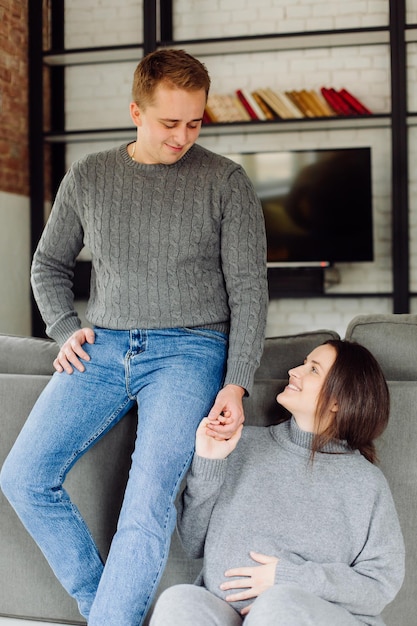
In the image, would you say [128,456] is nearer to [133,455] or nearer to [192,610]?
[133,455]

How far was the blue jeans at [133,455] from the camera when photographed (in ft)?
4.77

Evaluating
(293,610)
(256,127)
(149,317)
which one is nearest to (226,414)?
(149,317)

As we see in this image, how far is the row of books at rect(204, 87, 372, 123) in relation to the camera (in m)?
4.87

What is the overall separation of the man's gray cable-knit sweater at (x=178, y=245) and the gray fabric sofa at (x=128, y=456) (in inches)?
6.0

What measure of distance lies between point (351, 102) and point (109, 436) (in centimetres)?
366

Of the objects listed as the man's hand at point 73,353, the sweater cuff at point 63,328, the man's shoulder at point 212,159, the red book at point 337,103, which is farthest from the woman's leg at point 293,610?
the red book at point 337,103

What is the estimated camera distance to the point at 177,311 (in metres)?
1.73

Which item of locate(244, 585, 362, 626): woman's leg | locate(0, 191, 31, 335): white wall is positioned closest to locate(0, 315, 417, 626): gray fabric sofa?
locate(244, 585, 362, 626): woman's leg

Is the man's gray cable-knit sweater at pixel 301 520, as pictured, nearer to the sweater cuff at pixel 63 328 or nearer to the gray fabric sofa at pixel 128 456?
the gray fabric sofa at pixel 128 456

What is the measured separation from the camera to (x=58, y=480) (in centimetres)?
162

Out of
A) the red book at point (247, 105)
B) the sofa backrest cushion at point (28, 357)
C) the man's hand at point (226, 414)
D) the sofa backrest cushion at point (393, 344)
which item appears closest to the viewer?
the man's hand at point (226, 414)

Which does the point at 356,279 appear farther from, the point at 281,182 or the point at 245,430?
the point at 245,430

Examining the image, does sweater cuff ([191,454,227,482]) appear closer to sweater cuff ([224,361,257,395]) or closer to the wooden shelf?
sweater cuff ([224,361,257,395])

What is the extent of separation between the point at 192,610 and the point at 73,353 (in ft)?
2.14
